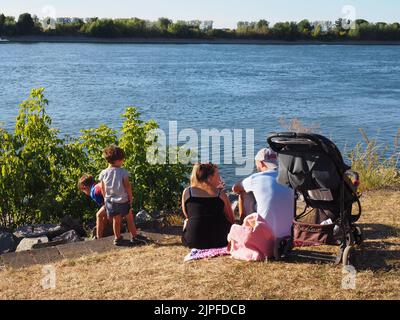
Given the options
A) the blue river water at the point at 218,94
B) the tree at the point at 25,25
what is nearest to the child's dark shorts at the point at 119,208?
the blue river water at the point at 218,94

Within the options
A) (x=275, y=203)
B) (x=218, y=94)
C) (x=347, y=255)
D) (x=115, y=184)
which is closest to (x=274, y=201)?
(x=275, y=203)

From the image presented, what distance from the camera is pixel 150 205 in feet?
31.5

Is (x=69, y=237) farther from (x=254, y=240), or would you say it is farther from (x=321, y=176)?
(x=321, y=176)

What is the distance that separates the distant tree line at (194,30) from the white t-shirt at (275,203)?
91.6 metres

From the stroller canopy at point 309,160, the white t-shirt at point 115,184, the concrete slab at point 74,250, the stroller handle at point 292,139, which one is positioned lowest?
the concrete slab at point 74,250

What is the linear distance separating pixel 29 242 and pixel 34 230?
805 mm

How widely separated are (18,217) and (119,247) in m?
3.25

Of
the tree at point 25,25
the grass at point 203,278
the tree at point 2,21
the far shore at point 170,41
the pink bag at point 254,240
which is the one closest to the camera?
the grass at point 203,278

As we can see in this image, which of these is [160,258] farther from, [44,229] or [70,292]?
[44,229]

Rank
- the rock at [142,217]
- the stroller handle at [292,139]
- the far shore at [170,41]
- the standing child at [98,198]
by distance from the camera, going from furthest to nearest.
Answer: the far shore at [170,41]
the rock at [142,217]
the standing child at [98,198]
the stroller handle at [292,139]

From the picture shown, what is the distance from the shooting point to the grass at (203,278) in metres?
5.16

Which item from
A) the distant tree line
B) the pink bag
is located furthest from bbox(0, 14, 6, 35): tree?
the pink bag

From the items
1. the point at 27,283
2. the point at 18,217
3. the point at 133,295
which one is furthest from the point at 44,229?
the point at 133,295

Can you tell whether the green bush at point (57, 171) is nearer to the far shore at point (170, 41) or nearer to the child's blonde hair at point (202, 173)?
the child's blonde hair at point (202, 173)
